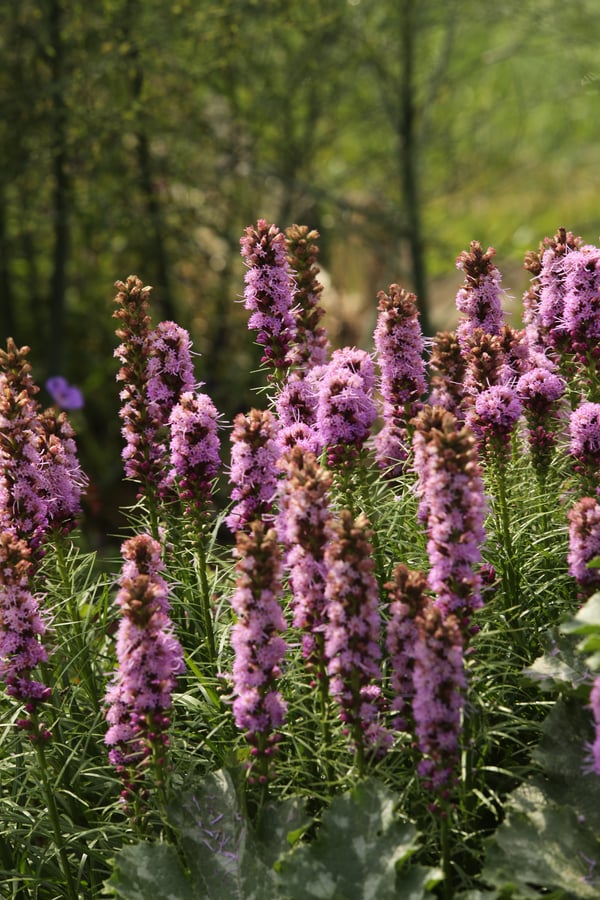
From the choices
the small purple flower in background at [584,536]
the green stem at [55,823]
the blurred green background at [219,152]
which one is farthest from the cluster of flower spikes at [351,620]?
the blurred green background at [219,152]

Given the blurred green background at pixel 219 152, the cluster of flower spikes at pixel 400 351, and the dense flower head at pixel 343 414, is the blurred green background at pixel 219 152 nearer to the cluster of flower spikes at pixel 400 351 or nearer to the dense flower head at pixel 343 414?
the cluster of flower spikes at pixel 400 351

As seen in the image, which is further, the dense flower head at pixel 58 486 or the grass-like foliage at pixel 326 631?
the dense flower head at pixel 58 486

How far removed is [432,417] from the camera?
2762 mm

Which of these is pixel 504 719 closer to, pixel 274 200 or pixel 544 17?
pixel 544 17

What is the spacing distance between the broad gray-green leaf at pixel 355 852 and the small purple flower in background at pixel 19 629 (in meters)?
0.80

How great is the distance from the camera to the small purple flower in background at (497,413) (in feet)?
10.7

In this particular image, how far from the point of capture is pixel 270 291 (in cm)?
358

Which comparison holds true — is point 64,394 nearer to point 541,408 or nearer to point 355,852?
point 541,408

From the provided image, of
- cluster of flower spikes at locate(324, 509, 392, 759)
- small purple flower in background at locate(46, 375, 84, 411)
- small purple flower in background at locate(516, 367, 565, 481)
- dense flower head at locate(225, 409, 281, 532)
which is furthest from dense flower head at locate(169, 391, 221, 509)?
small purple flower in background at locate(46, 375, 84, 411)

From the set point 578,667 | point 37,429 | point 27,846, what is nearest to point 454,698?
point 578,667

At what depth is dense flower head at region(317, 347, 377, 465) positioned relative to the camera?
3.21 metres

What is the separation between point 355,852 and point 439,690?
48 cm

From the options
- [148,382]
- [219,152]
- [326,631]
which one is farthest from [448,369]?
[219,152]

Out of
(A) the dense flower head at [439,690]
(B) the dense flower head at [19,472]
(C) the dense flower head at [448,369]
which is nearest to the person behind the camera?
(A) the dense flower head at [439,690]
